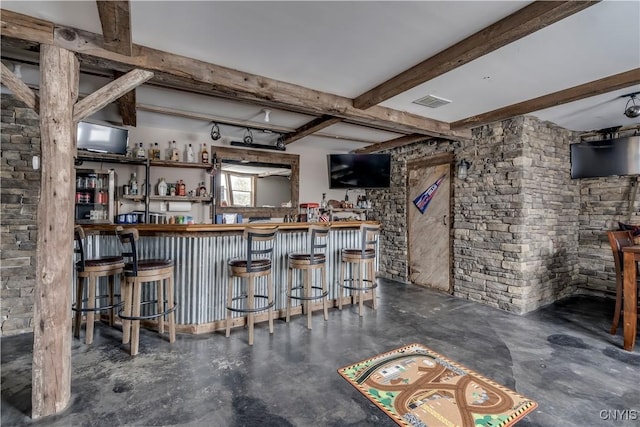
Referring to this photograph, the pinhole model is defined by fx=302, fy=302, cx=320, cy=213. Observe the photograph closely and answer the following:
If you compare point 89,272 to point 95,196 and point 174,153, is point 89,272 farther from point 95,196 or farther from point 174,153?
point 174,153

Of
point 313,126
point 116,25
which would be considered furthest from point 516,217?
point 116,25

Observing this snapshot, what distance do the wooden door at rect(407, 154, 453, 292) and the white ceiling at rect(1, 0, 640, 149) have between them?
6.11 ft

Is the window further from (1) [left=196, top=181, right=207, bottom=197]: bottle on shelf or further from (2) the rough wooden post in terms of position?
(2) the rough wooden post

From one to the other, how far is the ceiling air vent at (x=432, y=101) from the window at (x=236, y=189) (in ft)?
10.9

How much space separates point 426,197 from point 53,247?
5.12m

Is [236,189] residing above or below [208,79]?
below

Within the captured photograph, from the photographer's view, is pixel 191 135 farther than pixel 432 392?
Yes

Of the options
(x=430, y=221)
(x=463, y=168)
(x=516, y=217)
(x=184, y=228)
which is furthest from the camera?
(x=430, y=221)

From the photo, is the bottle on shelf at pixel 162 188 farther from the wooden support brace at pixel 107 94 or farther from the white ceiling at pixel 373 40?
the wooden support brace at pixel 107 94

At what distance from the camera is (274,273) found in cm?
375

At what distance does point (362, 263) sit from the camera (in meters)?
4.20

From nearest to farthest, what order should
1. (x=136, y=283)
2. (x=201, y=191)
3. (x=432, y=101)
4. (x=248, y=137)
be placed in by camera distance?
(x=136, y=283), (x=432, y=101), (x=248, y=137), (x=201, y=191)

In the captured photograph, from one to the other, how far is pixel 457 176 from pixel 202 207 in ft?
14.3

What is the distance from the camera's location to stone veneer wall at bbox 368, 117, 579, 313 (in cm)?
413
